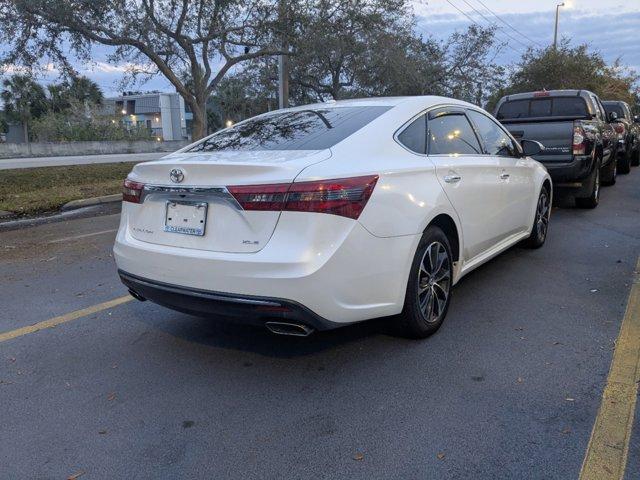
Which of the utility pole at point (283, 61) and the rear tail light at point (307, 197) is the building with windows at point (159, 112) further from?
the rear tail light at point (307, 197)

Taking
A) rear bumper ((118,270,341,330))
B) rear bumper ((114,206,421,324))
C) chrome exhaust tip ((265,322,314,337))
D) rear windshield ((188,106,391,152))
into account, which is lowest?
chrome exhaust tip ((265,322,314,337))

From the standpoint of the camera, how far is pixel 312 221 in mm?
2959

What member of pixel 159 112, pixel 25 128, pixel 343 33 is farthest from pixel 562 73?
pixel 159 112

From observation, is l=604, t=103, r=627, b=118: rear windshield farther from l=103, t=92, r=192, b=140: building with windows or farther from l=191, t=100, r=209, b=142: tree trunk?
l=103, t=92, r=192, b=140: building with windows

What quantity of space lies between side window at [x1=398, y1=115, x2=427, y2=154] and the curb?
957cm

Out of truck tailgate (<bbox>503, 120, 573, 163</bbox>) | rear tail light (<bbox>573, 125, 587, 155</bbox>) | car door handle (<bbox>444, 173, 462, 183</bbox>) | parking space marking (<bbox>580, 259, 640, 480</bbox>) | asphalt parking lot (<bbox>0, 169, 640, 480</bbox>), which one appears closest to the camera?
parking space marking (<bbox>580, 259, 640, 480</bbox>)

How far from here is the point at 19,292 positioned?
5.18 meters

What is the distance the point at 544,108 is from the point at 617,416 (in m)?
7.92

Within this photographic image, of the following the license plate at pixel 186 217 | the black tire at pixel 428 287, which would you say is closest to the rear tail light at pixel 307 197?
the license plate at pixel 186 217

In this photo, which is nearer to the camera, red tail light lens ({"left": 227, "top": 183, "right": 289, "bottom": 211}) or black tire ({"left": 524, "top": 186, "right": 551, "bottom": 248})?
red tail light lens ({"left": 227, "top": 183, "right": 289, "bottom": 211})

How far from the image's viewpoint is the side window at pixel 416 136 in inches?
149

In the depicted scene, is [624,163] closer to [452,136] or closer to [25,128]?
[452,136]

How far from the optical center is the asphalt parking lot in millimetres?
2596

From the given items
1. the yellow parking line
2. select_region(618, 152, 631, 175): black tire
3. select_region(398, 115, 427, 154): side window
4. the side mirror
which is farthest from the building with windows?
select_region(398, 115, 427, 154): side window
